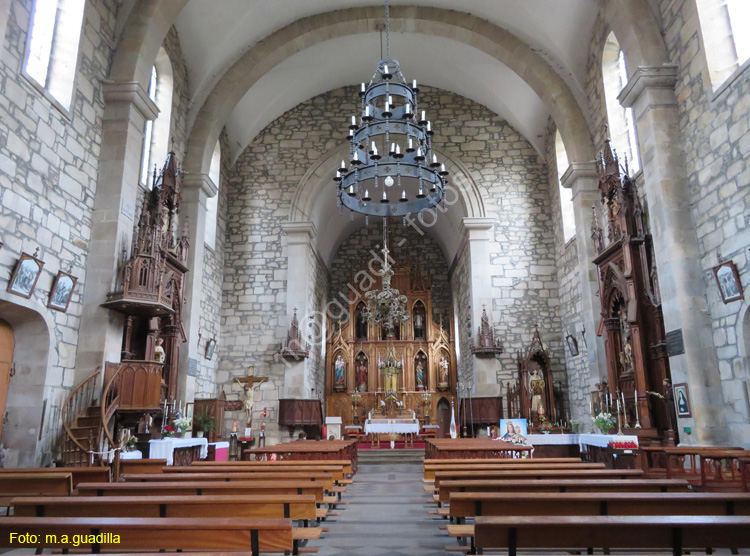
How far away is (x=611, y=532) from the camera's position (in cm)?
259

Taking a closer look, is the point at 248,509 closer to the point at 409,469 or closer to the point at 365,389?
the point at 409,469

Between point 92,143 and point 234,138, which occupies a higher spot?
point 234,138

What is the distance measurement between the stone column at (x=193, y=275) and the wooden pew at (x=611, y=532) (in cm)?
995

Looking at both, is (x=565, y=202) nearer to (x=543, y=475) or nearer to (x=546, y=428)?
(x=546, y=428)

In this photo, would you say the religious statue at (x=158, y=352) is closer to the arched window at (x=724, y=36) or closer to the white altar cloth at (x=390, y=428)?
the white altar cloth at (x=390, y=428)

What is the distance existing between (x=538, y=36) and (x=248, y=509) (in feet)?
40.7

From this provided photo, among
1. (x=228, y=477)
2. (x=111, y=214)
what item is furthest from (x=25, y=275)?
(x=228, y=477)

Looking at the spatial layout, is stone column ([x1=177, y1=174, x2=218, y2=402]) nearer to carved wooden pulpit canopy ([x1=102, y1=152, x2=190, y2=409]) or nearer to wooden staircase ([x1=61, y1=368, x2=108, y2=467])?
carved wooden pulpit canopy ([x1=102, y1=152, x2=190, y2=409])

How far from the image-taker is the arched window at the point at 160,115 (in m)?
11.3

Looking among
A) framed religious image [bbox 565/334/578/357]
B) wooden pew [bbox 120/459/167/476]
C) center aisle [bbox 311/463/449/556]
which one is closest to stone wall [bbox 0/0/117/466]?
wooden pew [bbox 120/459/167/476]

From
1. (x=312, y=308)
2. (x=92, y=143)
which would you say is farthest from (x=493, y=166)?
(x=92, y=143)

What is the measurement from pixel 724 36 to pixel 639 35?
4.57 ft

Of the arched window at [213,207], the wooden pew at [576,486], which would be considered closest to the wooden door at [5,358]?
the wooden pew at [576,486]

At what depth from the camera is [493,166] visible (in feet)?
51.1
